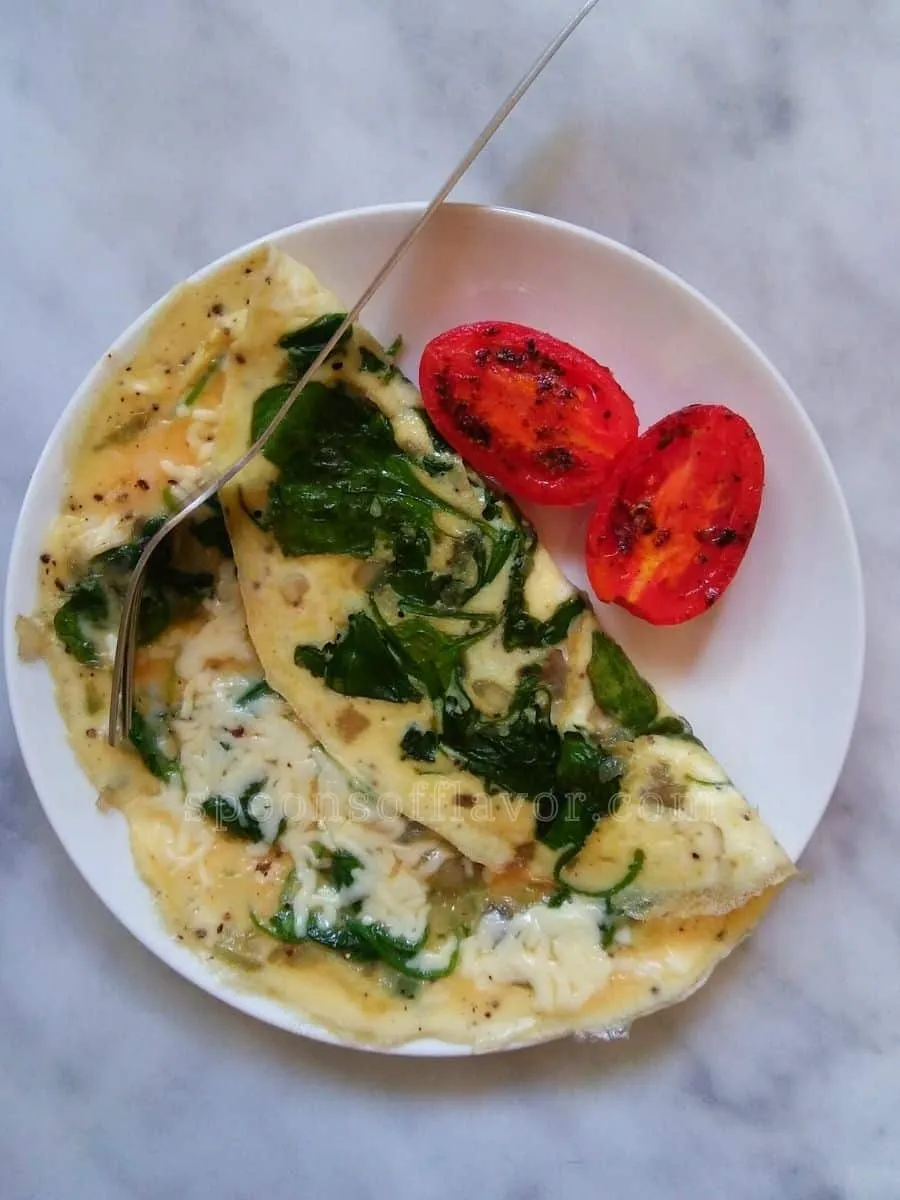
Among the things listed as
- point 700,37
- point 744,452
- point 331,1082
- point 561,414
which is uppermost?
point 700,37

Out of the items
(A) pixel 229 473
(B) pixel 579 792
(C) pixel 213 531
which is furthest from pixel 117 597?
(B) pixel 579 792

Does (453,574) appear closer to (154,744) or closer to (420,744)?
(420,744)

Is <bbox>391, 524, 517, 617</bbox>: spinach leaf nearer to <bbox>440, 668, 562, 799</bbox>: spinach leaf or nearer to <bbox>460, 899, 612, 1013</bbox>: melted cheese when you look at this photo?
<bbox>440, 668, 562, 799</bbox>: spinach leaf

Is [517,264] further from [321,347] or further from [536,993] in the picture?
[536,993]

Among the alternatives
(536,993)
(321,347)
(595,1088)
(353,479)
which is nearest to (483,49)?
(321,347)

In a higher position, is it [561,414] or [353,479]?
[561,414]

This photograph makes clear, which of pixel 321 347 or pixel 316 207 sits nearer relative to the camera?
pixel 321 347

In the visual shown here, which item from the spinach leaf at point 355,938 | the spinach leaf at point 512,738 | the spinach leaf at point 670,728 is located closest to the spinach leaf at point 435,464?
the spinach leaf at point 512,738

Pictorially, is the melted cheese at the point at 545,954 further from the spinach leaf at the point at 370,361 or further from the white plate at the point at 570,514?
the spinach leaf at the point at 370,361
